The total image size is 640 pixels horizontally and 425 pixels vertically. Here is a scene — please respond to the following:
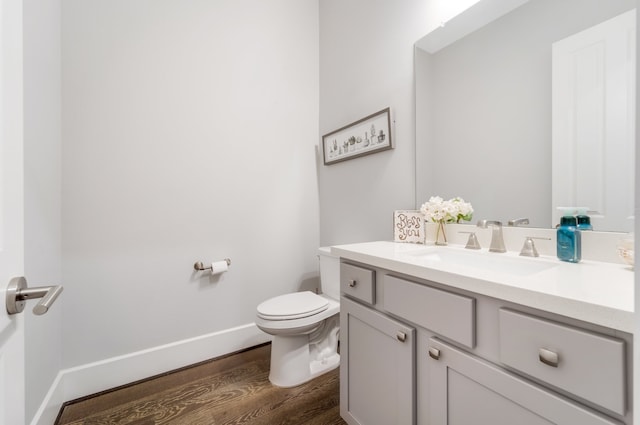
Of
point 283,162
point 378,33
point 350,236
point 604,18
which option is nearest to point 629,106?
point 604,18

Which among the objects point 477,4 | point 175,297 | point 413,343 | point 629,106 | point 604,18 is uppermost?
point 477,4

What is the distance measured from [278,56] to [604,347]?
7.89ft

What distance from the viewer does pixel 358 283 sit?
1119 millimetres

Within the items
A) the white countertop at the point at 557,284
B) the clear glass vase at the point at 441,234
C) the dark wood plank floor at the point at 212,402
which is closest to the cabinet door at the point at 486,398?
the white countertop at the point at 557,284

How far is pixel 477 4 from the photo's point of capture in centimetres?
119

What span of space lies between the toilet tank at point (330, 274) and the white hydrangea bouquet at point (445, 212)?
752 mm

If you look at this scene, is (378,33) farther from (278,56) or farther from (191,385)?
(191,385)

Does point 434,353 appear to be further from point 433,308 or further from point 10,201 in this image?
point 10,201

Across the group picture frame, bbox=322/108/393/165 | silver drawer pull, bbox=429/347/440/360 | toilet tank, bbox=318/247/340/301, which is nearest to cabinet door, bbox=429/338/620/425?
silver drawer pull, bbox=429/347/440/360

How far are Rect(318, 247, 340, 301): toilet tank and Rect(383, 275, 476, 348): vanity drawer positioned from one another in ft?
2.85

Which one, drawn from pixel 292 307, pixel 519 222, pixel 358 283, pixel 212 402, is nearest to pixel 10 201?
pixel 358 283

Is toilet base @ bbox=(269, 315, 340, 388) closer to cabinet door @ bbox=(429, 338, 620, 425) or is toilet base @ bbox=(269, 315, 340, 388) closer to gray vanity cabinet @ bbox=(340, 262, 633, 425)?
gray vanity cabinet @ bbox=(340, 262, 633, 425)

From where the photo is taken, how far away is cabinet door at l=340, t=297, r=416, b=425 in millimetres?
897

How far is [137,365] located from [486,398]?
1.88 m
